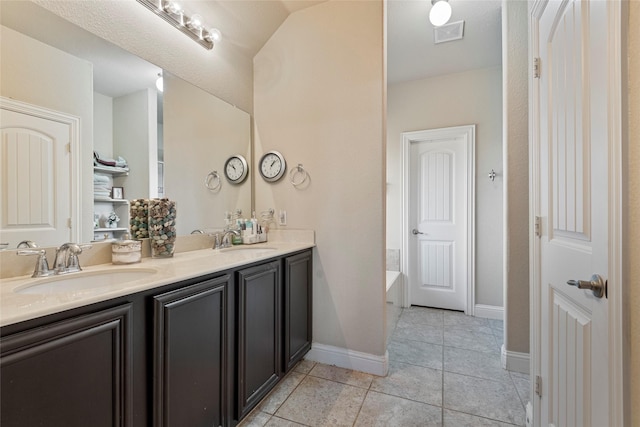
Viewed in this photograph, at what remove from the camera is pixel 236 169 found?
2.27 meters

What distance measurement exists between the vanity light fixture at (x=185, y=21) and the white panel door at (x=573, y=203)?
1.88 m

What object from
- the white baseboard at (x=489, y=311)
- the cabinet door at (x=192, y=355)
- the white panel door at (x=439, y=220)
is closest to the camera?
the cabinet door at (x=192, y=355)

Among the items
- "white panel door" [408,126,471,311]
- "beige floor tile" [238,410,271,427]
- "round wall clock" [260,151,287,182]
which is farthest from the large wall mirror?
"white panel door" [408,126,471,311]

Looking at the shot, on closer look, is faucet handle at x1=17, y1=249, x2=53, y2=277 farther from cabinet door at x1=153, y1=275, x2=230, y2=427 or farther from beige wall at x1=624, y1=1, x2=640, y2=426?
beige wall at x1=624, y1=1, x2=640, y2=426

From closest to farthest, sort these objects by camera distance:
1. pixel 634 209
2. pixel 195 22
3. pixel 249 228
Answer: pixel 634 209
pixel 195 22
pixel 249 228

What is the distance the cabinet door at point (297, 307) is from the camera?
1.84 metres

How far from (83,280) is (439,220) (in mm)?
3340

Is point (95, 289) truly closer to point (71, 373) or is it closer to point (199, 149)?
point (71, 373)

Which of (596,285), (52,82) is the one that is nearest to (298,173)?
(52,82)

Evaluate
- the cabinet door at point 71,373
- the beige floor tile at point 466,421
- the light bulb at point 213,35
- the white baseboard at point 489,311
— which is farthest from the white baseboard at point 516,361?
the light bulb at point 213,35

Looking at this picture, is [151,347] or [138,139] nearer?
[151,347]

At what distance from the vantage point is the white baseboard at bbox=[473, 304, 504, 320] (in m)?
3.03

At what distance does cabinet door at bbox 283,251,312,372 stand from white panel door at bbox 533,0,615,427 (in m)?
1.37

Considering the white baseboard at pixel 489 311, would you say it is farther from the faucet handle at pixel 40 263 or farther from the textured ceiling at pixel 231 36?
the faucet handle at pixel 40 263
